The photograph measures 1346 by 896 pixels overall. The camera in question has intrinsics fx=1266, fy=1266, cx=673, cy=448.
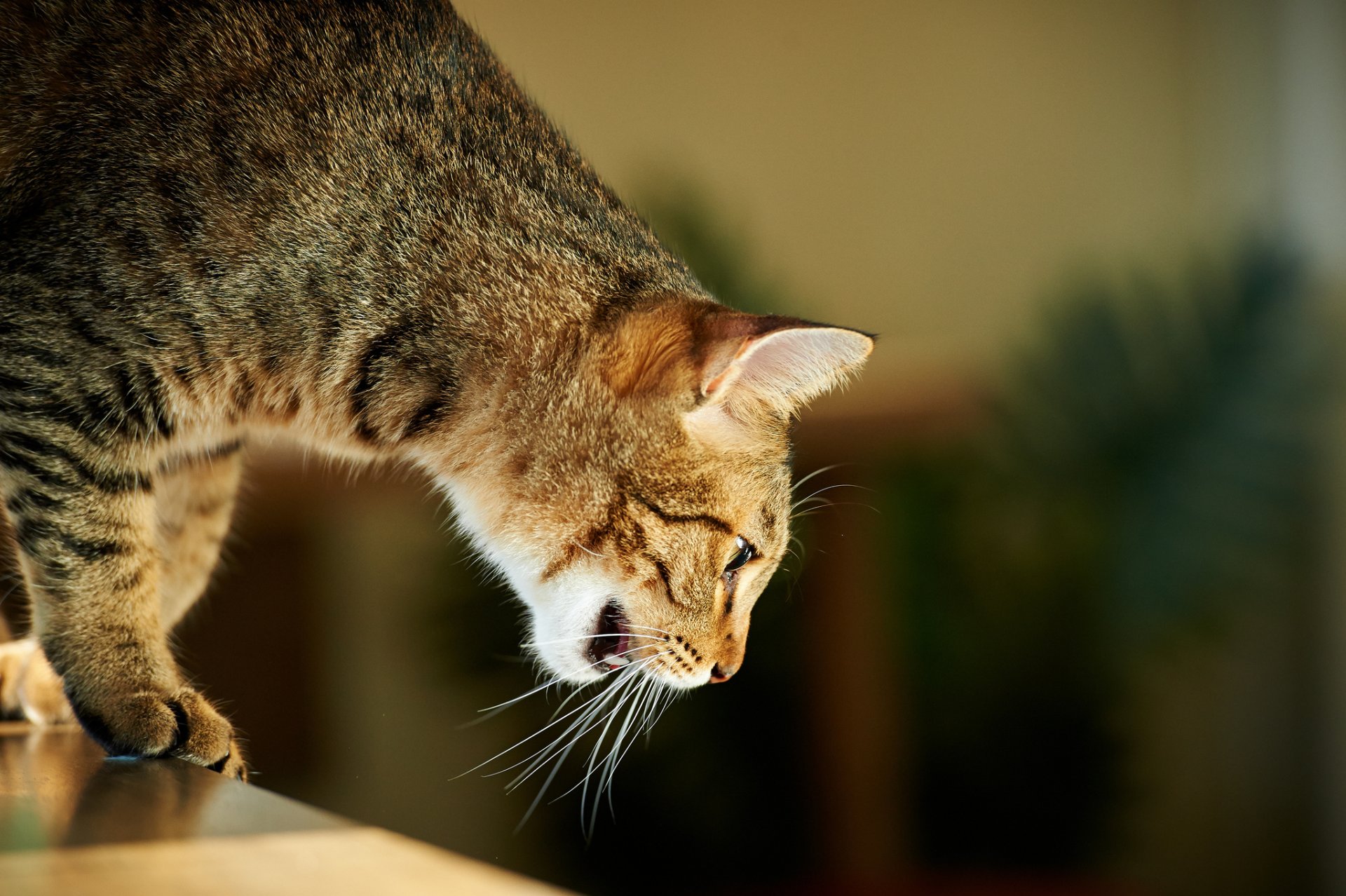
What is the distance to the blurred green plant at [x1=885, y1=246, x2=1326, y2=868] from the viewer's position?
81.6 inches

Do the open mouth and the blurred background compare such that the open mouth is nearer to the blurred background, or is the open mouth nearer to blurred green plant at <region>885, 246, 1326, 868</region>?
the blurred background

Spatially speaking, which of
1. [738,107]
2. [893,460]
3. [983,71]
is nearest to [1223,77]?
[983,71]

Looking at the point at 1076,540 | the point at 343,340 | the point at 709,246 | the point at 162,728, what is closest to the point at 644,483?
the point at 343,340

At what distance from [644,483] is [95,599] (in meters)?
0.39

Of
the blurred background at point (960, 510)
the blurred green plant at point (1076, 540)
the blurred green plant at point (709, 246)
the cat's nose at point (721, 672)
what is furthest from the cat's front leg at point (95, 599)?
the blurred green plant at point (1076, 540)

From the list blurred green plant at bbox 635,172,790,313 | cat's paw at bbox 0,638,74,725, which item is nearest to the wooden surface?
cat's paw at bbox 0,638,74,725

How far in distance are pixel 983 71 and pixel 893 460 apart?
3.94 feet

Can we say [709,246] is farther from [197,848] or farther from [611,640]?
[197,848]

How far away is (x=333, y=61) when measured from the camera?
957mm

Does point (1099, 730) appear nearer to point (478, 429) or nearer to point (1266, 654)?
point (1266, 654)

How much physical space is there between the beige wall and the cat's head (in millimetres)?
1551

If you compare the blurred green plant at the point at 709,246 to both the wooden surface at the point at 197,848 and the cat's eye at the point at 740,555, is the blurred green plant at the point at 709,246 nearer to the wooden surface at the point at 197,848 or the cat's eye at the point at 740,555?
the cat's eye at the point at 740,555

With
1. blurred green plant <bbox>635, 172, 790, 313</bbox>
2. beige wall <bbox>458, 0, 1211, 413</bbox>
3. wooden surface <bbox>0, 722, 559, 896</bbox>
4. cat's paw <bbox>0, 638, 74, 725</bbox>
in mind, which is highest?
beige wall <bbox>458, 0, 1211, 413</bbox>

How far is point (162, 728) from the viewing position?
816 millimetres
